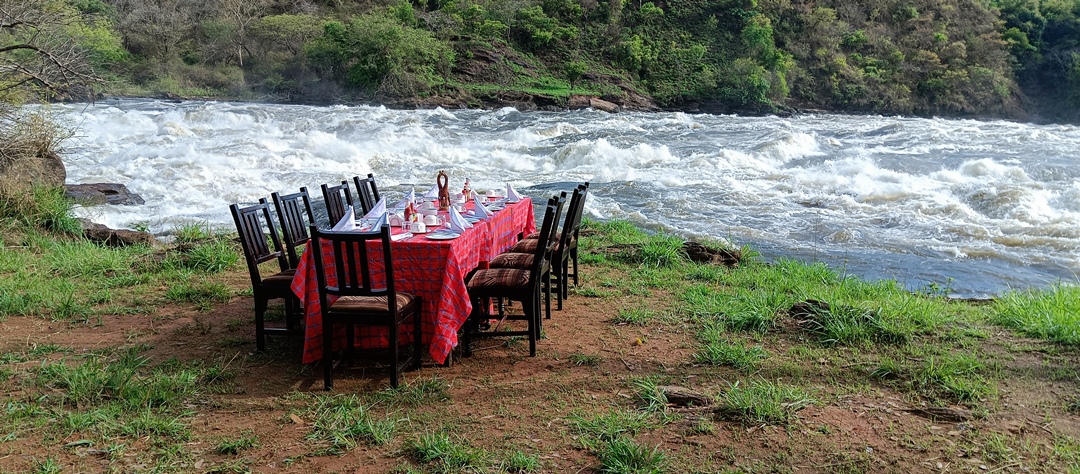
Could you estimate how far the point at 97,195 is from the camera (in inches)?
394

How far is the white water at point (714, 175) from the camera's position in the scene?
27.5 ft

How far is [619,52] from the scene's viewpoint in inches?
1485

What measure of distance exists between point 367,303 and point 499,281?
2.76 feet

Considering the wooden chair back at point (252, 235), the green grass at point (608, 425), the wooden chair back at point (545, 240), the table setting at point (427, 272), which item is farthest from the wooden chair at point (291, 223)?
the green grass at point (608, 425)

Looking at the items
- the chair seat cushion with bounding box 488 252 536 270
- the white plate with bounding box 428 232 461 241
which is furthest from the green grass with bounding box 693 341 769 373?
the white plate with bounding box 428 232 461 241

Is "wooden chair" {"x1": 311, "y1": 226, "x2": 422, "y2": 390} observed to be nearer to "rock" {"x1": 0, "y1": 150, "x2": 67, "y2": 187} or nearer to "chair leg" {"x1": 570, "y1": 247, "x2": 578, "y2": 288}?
"chair leg" {"x1": 570, "y1": 247, "x2": 578, "y2": 288}

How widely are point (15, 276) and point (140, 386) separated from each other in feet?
9.89

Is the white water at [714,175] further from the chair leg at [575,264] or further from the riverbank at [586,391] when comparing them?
the chair leg at [575,264]

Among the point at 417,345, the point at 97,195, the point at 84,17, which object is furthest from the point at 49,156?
the point at 417,345

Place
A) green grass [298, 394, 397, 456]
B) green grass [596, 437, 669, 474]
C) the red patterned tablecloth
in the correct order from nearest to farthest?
green grass [596, 437, 669, 474] → green grass [298, 394, 397, 456] → the red patterned tablecloth

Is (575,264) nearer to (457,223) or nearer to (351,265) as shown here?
(457,223)

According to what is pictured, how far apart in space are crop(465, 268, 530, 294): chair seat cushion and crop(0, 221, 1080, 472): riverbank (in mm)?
401

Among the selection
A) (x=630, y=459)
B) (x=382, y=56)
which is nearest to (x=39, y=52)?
(x=630, y=459)

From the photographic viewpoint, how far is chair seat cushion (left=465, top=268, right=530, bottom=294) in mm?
4152
